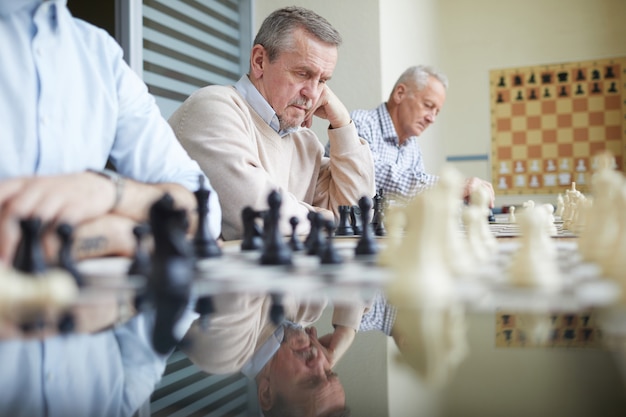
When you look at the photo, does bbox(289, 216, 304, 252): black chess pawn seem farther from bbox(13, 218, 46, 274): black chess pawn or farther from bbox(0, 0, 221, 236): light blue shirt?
bbox(13, 218, 46, 274): black chess pawn

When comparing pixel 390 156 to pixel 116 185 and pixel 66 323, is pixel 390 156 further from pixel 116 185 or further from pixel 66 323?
pixel 66 323

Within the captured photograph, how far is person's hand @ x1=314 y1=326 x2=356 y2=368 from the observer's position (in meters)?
0.57

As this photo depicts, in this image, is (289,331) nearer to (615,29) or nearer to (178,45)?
(178,45)

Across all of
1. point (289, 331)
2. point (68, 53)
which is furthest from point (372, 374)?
point (68, 53)

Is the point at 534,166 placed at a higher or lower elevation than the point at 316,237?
higher

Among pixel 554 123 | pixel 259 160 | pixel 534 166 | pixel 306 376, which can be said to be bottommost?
pixel 306 376

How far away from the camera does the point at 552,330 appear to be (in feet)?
1.85

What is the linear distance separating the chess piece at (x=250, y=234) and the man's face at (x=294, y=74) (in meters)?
1.05

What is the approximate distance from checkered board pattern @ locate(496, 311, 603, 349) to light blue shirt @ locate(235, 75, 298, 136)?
5.77ft

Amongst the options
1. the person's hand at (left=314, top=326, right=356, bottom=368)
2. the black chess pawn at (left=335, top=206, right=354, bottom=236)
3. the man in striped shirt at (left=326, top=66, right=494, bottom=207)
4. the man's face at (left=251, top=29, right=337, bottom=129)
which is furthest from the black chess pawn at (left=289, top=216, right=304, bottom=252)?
the man in striped shirt at (left=326, top=66, right=494, bottom=207)

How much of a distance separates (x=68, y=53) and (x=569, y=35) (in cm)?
607

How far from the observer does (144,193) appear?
4.08 feet

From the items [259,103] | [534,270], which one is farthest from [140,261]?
[259,103]

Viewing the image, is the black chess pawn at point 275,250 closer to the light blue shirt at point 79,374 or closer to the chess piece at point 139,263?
the chess piece at point 139,263
